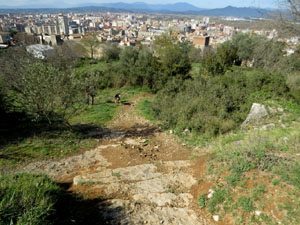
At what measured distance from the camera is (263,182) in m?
4.88

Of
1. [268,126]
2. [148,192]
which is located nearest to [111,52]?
[268,126]

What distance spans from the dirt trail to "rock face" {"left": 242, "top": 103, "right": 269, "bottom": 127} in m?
3.94

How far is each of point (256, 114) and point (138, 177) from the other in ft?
23.7

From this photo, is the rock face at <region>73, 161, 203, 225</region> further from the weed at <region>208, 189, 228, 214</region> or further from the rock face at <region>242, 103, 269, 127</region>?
the rock face at <region>242, 103, 269, 127</region>

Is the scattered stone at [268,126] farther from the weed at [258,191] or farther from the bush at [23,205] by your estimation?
the bush at [23,205]

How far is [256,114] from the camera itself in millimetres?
9664

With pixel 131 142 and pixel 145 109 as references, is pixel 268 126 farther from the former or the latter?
pixel 145 109

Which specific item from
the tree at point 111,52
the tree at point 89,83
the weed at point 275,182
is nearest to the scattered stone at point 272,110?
the weed at point 275,182

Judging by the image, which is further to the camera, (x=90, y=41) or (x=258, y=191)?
(x=90, y=41)

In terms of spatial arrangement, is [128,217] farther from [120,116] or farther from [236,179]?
[120,116]

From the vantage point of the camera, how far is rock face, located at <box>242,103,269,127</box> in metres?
9.57

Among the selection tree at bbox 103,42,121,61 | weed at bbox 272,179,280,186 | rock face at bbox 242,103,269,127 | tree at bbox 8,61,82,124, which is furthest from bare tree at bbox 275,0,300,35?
tree at bbox 103,42,121,61

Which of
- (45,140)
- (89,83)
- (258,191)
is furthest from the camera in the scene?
(89,83)

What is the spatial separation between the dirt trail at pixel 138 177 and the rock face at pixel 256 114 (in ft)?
12.9
